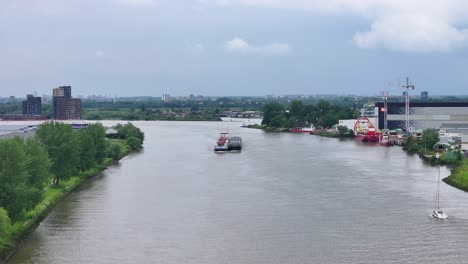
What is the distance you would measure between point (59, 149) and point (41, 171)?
179 cm

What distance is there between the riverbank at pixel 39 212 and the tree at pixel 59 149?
0.67 feet

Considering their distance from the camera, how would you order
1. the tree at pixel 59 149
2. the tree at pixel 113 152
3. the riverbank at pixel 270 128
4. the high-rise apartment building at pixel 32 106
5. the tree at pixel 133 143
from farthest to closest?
the high-rise apartment building at pixel 32 106, the riverbank at pixel 270 128, the tree at pixel 133 143, the tree at pixel 113 152, the tree at pixel 59 149

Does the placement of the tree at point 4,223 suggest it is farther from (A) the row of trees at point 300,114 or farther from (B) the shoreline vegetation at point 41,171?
(A) the row of trees at point 300,114

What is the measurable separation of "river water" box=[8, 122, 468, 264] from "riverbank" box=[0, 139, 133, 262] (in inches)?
3.9

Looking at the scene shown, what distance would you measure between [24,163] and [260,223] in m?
2.61

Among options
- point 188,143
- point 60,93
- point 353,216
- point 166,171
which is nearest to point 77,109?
point 60,93

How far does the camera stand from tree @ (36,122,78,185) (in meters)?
9.76

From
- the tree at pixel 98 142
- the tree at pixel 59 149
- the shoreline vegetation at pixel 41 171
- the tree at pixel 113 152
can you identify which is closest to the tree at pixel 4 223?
the shoreline vegetation at pixel 41 171

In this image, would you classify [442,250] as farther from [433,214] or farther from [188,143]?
[188,143]

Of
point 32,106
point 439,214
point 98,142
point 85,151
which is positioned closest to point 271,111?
point 32,106

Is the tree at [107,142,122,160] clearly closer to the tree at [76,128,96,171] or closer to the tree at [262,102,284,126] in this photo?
the tree at [76,128,96,171]

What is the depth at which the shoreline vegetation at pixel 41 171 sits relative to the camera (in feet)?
22.4

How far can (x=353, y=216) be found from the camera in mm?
7898

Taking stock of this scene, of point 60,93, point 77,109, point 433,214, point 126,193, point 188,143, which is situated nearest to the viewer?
point 433,214
